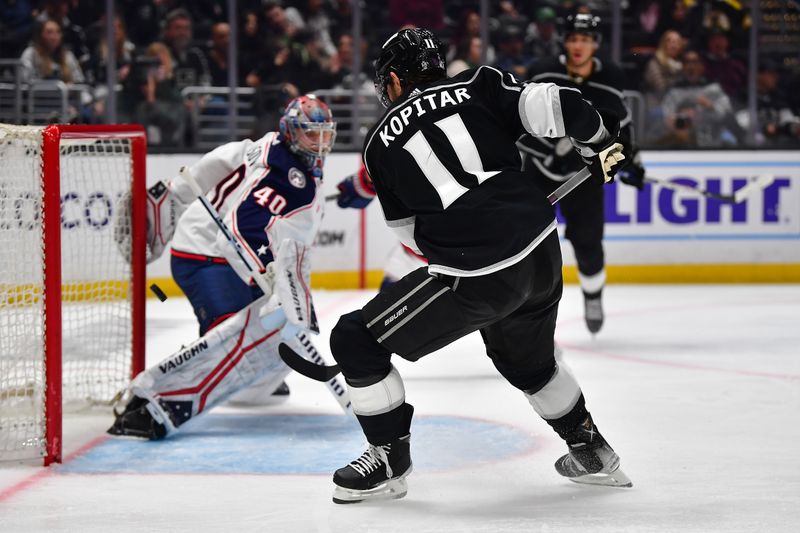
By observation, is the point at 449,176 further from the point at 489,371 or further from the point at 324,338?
the point at 324,338

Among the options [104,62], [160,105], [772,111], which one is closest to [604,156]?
[160,105]

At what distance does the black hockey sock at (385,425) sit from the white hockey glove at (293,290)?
0.64 meters

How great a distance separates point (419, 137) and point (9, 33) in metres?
5.69

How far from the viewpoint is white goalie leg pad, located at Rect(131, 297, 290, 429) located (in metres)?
3.41

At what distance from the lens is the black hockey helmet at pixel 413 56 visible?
2684 millimetres

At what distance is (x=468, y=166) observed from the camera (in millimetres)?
2580

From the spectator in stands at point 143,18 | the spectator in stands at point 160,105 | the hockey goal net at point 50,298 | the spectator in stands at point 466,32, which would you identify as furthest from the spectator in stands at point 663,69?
the hockey goal net at point 50,298

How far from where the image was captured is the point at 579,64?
4.72m

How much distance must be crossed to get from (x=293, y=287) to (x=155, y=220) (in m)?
0.63

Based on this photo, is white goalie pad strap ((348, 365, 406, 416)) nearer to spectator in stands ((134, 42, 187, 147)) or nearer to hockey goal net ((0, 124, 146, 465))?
hockey goal net ((0, 124, 146, 465))

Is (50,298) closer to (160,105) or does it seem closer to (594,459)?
(594,459)

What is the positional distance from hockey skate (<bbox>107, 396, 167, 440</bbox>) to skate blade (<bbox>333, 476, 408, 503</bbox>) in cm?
84

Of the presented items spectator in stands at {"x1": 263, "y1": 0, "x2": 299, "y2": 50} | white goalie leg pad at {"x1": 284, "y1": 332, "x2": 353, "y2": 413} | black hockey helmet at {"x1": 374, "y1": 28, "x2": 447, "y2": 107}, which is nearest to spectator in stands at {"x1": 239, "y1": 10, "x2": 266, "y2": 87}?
spectator in stands at {"x1": 263, "y1": 0, "x2": 299, "y2": 50}

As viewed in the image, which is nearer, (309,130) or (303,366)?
(303,366)
